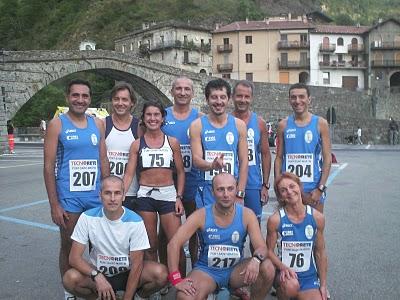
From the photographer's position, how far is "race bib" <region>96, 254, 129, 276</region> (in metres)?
3.87

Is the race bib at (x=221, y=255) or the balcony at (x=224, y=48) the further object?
the balcony at (x=224, y=48)

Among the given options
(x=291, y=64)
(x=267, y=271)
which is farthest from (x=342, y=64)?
(x=267, y=271)

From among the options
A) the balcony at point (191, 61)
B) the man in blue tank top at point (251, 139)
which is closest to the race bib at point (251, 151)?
the man in blue tank top at point (251, 139)

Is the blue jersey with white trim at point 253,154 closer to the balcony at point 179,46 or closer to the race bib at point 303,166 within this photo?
the race bib at point 303,166

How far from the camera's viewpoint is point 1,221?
25.5ft

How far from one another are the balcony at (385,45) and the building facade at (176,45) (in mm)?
19388

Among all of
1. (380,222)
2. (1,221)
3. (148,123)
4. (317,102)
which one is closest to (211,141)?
(148,123)

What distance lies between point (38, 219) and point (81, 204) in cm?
401

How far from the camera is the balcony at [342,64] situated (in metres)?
58.8

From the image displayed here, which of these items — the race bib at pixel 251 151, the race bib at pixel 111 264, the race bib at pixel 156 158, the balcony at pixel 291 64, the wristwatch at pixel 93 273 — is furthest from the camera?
the balcony at pixel 291 64

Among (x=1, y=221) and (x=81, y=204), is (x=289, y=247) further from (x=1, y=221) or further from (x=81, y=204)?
(x=1, y=221)

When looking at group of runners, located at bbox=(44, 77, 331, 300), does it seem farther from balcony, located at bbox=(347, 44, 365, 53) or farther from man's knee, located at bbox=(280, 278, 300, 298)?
balcony, located at bbox=(347, 44, 365, 53)

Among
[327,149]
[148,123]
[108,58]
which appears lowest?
[327,149]

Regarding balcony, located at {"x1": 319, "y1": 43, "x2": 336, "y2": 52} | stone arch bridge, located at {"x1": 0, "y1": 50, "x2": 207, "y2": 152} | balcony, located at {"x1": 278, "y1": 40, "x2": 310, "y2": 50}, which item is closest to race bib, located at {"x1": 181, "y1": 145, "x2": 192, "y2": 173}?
stone arch bridge, located at {"x1": 0, "y1": 50, "x2": 207, "y2": 152}
